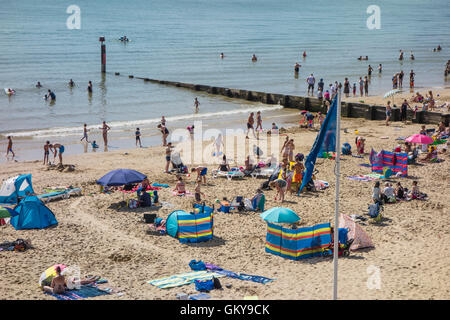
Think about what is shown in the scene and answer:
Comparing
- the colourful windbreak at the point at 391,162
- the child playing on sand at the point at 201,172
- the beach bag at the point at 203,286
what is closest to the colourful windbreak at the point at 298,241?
the beach bag at the point at 203,286

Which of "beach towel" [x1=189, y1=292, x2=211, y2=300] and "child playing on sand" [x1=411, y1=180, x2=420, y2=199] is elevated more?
"child playing on sand" [x1=411, y1=180, x2=420, y2=199]

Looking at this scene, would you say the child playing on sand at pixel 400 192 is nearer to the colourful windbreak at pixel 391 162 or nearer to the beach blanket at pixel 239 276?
the colourful windbreak at pixel 391 162

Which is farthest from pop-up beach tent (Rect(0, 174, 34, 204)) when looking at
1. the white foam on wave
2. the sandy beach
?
the white foam on wave

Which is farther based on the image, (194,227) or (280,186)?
(280,186)

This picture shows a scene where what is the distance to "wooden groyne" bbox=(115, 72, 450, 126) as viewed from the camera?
89.7 ft

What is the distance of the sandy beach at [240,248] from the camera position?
1089cm

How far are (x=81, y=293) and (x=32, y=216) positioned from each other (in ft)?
14.3

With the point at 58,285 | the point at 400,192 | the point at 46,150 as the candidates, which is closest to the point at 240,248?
the point at 58,285

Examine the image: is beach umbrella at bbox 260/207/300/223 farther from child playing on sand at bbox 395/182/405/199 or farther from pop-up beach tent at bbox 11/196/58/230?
pop-up beach tent at bbox 11/196/58/230

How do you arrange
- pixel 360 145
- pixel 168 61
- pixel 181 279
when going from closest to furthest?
pixel 181 279
pixel 360 145
pixel 168 61

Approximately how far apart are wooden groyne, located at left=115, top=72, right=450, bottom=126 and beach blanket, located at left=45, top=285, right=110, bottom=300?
19.8 m

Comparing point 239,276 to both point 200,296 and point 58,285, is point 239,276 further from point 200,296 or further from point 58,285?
point 58,285

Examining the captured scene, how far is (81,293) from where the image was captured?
10766 mm

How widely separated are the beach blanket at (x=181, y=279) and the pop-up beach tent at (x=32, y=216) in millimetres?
4449
